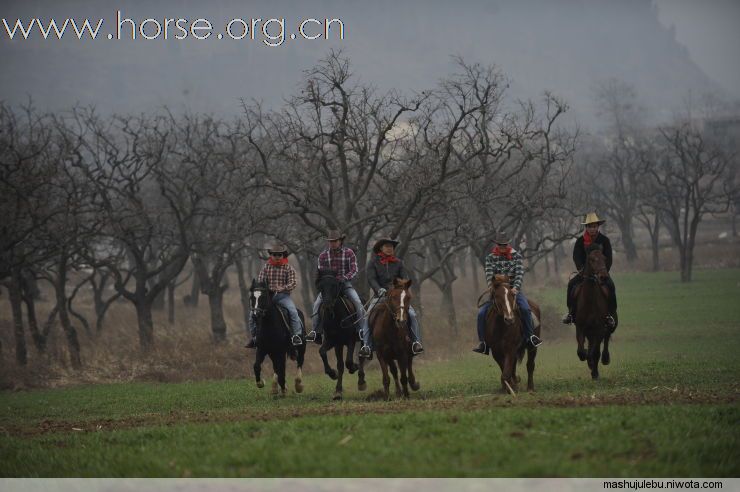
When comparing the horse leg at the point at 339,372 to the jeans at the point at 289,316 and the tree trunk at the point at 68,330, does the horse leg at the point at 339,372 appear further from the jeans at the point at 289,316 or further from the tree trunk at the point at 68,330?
the tree trunk at the point at 68,330

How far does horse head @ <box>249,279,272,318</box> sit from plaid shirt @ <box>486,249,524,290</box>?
4.58 meters

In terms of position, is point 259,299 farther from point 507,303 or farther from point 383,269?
point 507,303

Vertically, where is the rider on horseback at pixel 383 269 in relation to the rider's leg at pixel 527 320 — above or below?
above

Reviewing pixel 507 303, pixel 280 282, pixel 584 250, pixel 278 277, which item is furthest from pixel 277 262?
pixel 584 250

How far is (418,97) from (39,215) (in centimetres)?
1389

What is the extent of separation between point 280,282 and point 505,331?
16.3 feet

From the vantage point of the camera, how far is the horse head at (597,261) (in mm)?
19031

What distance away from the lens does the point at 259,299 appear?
64.5 feet

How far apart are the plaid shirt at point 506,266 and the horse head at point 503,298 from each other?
0.70 m

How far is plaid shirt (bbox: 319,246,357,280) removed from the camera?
65.2ft

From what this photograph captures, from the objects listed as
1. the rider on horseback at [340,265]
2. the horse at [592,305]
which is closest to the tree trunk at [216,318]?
the rider on horseback at [340,265]

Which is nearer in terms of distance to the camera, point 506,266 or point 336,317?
point 506,266

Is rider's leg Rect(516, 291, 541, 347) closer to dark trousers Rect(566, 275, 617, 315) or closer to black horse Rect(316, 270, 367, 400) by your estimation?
dark trousers Rect(566, 275, 617, 315)
